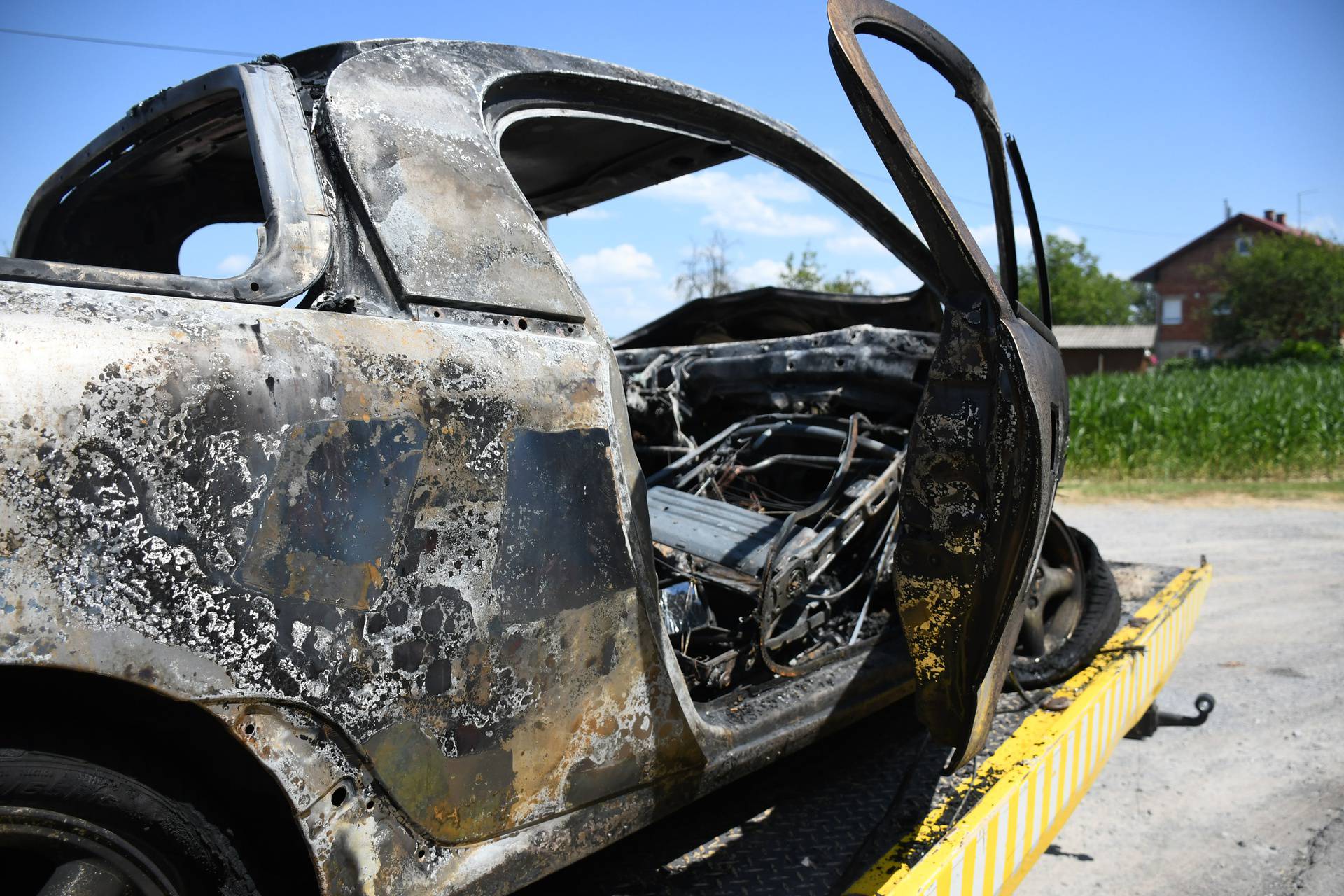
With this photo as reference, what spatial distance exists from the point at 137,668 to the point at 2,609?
0.15m

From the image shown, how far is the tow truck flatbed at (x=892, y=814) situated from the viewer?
1903mm

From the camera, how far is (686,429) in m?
3.84

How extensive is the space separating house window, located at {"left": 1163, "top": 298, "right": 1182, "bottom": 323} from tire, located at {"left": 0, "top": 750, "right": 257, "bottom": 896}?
64.1 meters

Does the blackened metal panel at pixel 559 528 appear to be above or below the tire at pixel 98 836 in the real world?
above

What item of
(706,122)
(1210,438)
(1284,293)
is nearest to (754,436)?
(706,122)

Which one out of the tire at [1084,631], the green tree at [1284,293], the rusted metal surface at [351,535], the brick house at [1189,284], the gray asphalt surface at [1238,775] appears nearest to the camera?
the rusted metal surface at [351,535]

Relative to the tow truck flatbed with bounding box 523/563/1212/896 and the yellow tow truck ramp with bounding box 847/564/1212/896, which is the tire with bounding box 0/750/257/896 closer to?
the tow truck flatbed with bounding box 523/563/1212/896

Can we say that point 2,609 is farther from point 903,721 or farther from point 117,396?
point 903,721

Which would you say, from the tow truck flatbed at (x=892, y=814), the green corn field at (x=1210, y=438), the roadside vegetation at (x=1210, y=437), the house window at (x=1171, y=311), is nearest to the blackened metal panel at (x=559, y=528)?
the tow truck flatbed at (x=892, y=814)

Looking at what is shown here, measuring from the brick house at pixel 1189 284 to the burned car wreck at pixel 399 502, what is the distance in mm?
59478

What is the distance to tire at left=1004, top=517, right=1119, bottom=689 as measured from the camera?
3.04 meters

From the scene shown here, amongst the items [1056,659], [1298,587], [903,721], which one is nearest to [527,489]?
[903,721]

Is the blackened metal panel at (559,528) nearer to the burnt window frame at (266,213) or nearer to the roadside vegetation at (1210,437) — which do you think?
the burnt window frame at (266,213)

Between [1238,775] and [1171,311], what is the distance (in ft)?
200
